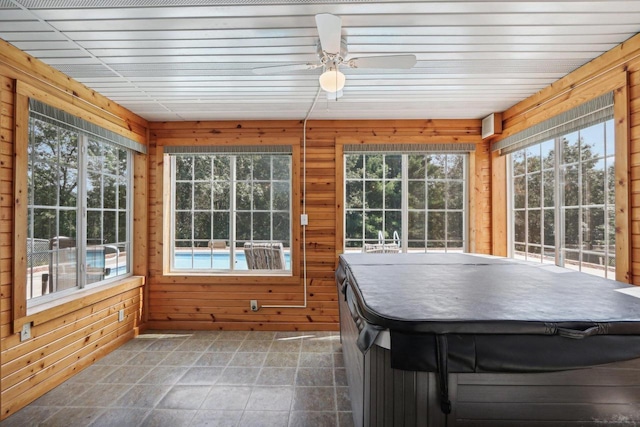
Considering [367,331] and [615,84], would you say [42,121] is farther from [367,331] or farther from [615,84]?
[615,84]

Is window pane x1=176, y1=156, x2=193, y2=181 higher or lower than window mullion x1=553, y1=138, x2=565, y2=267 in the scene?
higher

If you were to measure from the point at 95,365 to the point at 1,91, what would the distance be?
2262 mm

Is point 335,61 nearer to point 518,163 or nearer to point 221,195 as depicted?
point 221,195

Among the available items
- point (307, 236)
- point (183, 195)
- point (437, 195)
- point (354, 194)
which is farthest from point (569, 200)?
point (183, 195)

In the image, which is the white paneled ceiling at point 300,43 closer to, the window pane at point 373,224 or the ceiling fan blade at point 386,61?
the ceiling fan blade at point 386,61

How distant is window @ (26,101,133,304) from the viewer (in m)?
2.51

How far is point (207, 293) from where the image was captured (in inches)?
148

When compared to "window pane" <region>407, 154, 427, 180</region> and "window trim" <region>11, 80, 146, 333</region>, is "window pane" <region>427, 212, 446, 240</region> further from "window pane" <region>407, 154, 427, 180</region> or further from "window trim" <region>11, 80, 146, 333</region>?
"window trim" <region>11, 80, 146, 333</region>

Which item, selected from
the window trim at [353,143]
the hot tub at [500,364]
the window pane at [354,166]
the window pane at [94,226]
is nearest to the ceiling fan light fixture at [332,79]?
the hot tub at [500,364]

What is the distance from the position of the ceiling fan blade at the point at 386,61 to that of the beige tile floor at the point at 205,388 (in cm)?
223

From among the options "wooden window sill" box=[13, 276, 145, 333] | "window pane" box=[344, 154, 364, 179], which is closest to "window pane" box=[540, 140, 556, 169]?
"window pane" box=[344, 154, 364, 179]

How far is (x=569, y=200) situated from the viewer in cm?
280

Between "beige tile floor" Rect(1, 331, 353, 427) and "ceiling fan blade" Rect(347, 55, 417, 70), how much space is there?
223 centimetres

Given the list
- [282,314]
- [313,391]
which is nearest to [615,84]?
[313,391]
